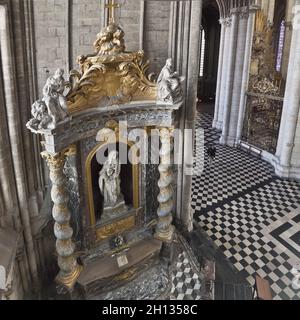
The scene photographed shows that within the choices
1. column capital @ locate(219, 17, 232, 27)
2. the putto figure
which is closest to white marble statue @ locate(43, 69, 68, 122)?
the putto figure

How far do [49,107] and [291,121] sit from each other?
10249 millimetres

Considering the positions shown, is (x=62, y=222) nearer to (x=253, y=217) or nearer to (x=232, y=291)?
(x=232, y=291)

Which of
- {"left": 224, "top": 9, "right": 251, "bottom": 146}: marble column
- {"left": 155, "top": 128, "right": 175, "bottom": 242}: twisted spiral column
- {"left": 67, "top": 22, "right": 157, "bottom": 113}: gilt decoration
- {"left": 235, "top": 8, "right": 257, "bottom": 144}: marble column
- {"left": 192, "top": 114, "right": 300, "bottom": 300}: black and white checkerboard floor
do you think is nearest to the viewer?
{"left": 67, "top": 22, "right": 157, "bottom": 113}: gilt decoration

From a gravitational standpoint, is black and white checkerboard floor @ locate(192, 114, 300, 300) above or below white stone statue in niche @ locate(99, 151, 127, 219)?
below

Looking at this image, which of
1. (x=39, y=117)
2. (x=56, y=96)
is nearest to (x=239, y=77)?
(x=56, y=96)

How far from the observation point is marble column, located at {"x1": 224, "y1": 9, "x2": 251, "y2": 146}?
14.4 m

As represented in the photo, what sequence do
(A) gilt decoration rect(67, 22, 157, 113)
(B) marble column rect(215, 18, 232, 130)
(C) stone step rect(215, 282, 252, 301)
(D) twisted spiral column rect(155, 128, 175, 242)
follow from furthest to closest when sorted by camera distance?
(B) marble column rect(215, 18, 232, 130) → (C) stone step rect(215, 282, 252, 301) → (D) twisted spiral column rect(155, 128, 175, 242) → (A) gilt decoration rect(67, 22, 157, 113)

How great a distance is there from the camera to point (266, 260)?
25.2 ft

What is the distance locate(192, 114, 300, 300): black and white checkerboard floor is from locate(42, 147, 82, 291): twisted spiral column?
409 cm

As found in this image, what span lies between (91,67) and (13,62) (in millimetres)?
1236

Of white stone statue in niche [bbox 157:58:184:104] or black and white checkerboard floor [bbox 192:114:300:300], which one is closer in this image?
white stone statue in niche [bbox 157:58:184:104]

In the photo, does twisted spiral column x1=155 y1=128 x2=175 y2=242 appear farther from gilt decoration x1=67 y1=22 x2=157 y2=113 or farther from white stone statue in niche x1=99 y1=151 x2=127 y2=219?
gilt decoration x1=67 y1=22 x2=157 y2=113

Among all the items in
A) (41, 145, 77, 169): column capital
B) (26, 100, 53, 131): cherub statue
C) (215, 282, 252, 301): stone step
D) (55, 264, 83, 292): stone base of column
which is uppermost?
(26, 100, 53, 131): cherub statue
